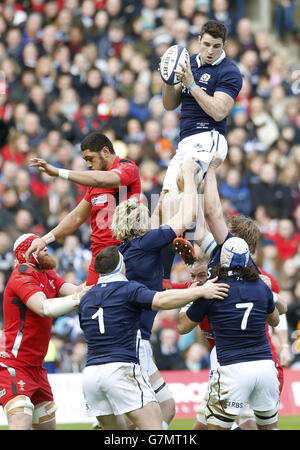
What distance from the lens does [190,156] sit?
10.4 m

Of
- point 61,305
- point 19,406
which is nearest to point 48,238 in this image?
point 61,305

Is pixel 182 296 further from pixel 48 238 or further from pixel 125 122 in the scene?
pixel 125 122

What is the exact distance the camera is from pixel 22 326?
33.6 feet

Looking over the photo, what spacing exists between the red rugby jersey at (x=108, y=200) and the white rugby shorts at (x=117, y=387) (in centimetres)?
204

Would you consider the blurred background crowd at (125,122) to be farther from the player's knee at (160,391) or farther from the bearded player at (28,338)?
the bearded player at (28,338)

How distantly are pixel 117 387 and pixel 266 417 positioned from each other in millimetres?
1744

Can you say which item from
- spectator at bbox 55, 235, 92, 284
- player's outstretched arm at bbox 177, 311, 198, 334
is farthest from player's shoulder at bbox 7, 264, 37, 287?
spectator at bbox 55, 235, 92, 284

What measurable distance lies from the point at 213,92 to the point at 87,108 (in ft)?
25.1

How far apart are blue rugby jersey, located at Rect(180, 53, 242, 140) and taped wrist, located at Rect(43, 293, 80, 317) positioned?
7.88 feet

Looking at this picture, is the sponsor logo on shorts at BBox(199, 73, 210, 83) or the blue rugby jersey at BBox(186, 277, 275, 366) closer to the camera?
the blue rugby jersey at BBox(186, 277, 275, 366)

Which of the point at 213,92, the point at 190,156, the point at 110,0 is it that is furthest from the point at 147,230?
the point at 110,0

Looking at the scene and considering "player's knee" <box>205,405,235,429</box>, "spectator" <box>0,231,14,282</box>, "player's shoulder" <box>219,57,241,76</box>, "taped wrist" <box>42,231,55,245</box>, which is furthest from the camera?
"spectator" <box>0,231,14,282</box>

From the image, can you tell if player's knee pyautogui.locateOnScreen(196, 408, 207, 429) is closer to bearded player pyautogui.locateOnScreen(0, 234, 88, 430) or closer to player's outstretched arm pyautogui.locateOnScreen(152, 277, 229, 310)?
bearded player pyautogui.locateOnScreen(0, 234, 88, 430)

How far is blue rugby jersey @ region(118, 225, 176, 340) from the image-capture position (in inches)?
384
